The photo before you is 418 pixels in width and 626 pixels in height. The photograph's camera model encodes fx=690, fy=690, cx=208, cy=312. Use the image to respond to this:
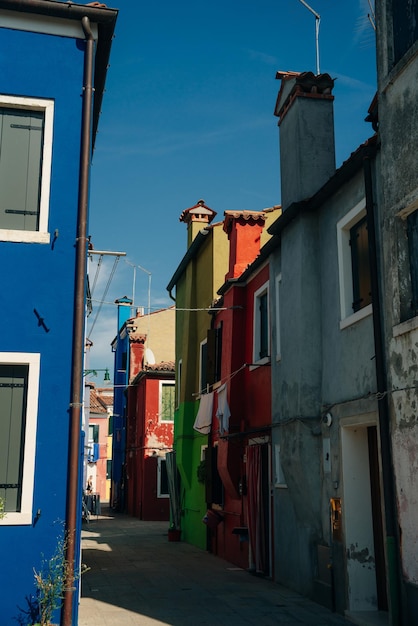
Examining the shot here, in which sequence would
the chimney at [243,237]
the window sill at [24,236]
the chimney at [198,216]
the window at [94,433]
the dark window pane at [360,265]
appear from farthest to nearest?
the window at [94,433], the chimney at [198,216], the chimney at [243,237], the dark window pane at [360,265], the window sill at [24,236]

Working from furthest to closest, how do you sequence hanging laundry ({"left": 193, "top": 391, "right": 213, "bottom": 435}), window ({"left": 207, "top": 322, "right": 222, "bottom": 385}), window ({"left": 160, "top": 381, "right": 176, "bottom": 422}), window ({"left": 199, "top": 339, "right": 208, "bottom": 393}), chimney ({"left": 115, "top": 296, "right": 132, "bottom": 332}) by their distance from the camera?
1. chimney ({"left": 115, "top": 296, "right": 132, "bottom": 332})
2. window ({"left": 160, "top": 381, "right": 176, "bottom": 422})
3. window ({"left": 199, "top": 339, "right": 208, "bottom": 393})
4. window ({"left": 207, "top": 322, "right": 222, "bottom": 385})
5. hanging laundry ({"left": 193, "top": 391, "right": 213, "bottom": 435})

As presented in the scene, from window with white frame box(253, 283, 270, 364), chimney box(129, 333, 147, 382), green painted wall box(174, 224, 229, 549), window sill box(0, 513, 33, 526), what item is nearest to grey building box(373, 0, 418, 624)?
window sill box(0, 513, 33, 526)

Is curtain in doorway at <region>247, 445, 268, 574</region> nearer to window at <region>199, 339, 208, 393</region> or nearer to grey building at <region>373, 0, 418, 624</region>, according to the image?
window at <region>199, 339, 208, 393</region>

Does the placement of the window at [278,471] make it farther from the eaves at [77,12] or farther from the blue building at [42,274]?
the eaves at [77,12]

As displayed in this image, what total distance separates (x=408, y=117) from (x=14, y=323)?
5.11 m

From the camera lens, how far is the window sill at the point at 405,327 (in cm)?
740

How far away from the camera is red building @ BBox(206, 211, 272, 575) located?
43.4ft

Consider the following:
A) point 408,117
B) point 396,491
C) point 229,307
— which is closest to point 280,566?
point 396,491

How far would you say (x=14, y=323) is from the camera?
8.04 m

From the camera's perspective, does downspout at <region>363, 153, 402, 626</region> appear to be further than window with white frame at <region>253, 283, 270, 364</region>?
No

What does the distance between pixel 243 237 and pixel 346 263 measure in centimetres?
636

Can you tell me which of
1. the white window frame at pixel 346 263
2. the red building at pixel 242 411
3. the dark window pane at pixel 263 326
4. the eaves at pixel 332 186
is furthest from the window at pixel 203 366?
the white window frame at pixel 346 263

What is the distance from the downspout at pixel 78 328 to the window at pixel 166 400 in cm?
2193

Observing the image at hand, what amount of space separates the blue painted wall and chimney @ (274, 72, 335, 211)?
12.8ft
